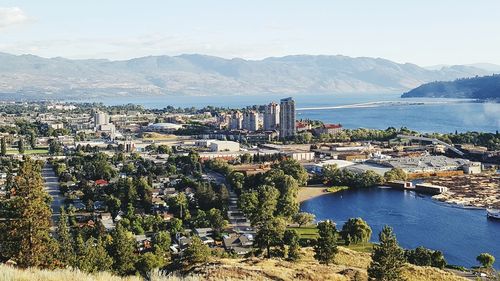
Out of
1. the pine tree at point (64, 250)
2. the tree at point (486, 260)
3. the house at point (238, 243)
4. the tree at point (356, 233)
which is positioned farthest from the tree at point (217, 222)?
the tree at point (486, 260)

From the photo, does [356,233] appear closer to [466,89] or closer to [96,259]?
[96,259]

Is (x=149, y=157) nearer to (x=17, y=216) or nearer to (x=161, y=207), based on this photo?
(x=161, y=207)

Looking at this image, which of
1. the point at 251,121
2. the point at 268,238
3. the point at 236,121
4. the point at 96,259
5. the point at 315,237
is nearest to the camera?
the point at 96,259

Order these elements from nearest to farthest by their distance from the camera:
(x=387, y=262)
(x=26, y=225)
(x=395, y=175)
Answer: (x=26, y=225) → (x=387, y=262) → (x=395, y=175)

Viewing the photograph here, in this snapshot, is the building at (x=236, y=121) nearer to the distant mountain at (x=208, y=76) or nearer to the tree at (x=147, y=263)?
the tree at (x=147, y=263)

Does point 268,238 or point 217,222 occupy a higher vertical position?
point 268,238

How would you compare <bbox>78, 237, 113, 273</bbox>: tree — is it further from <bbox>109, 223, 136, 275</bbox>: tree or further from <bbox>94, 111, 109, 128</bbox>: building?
<bbox>94, 111, 109, 128</bbox>: building

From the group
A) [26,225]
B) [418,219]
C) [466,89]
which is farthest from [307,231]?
[466,89]
